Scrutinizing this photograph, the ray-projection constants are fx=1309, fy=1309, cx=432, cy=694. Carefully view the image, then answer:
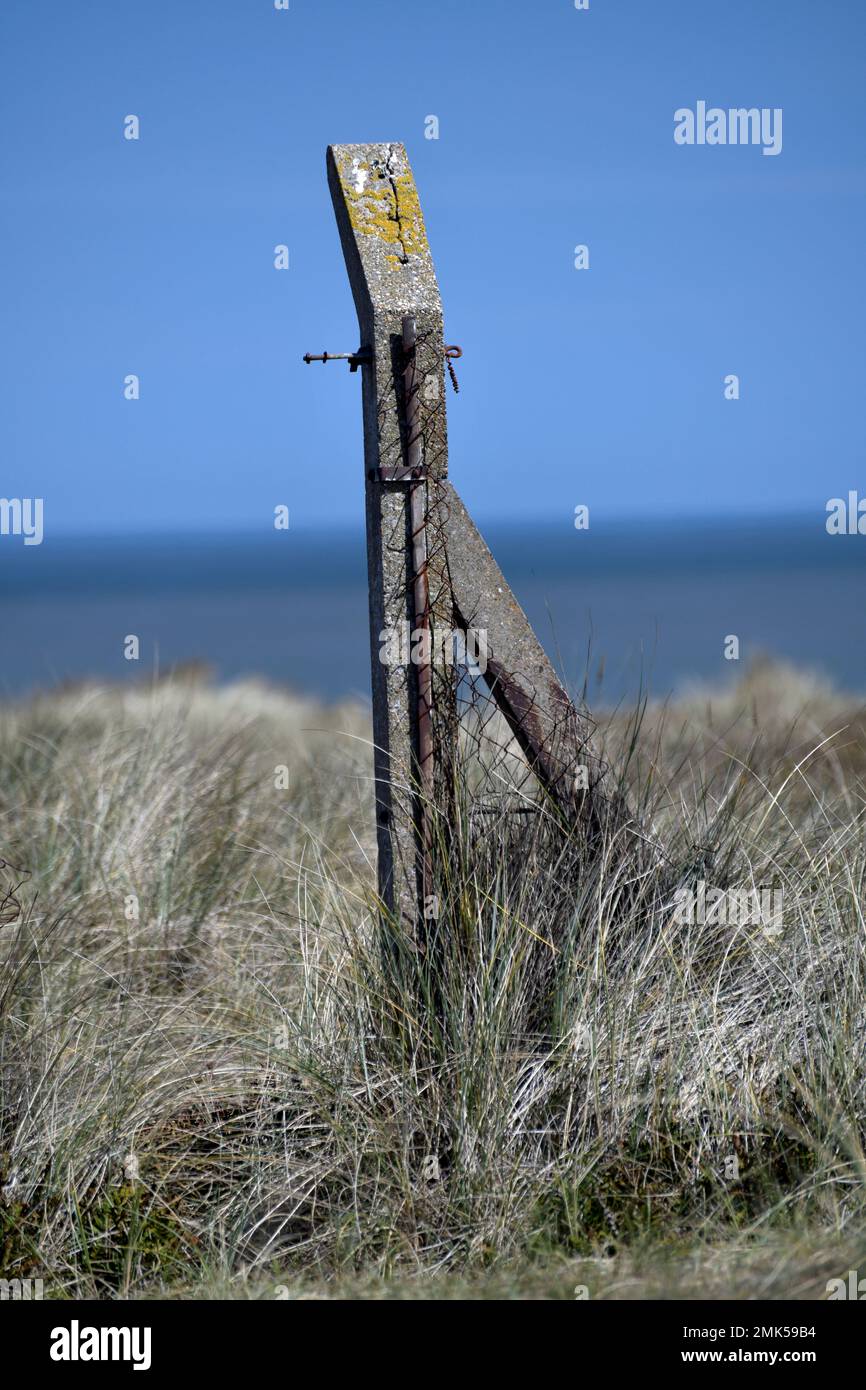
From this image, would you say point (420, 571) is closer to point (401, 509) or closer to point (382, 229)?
point (401, 509)

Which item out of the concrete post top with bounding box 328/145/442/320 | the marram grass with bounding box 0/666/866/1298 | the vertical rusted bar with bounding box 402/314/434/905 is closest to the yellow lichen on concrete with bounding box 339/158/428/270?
the concrete post top with bounding box 328/145/442/320

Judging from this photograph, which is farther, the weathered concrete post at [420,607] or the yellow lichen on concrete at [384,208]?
the yellow lichen on concrete at [384,208]

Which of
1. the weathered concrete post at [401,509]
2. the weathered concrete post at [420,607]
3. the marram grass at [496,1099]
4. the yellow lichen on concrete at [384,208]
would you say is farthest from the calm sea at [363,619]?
the yellow lichen on concrete at [384,208]

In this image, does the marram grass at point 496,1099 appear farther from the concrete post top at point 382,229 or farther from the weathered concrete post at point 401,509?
the concrete post top at point 382,229

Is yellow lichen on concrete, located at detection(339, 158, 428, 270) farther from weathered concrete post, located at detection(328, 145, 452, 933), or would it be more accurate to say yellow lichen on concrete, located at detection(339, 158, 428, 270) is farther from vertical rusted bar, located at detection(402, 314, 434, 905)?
vertical rusted bar, located at detection(402, 314, 434, 905)

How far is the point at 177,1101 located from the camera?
392 centimetres

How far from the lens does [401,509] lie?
432cm

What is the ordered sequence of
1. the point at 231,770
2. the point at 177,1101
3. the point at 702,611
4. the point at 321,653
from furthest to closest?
the point at 702,611 → the point at 321,653 → the point at 231,770 → the point at 177,1101

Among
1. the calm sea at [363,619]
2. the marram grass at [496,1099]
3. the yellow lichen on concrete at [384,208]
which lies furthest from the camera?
the calm sea at [363,619]

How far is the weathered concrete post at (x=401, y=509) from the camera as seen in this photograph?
14.0ft

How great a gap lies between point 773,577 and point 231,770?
71.8 metres

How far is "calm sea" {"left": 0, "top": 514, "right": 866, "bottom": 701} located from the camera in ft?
35.0

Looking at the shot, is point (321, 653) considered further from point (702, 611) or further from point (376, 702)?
point (376, 702)

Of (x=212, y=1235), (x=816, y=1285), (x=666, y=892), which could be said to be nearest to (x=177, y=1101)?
(x=212, y=1235)
